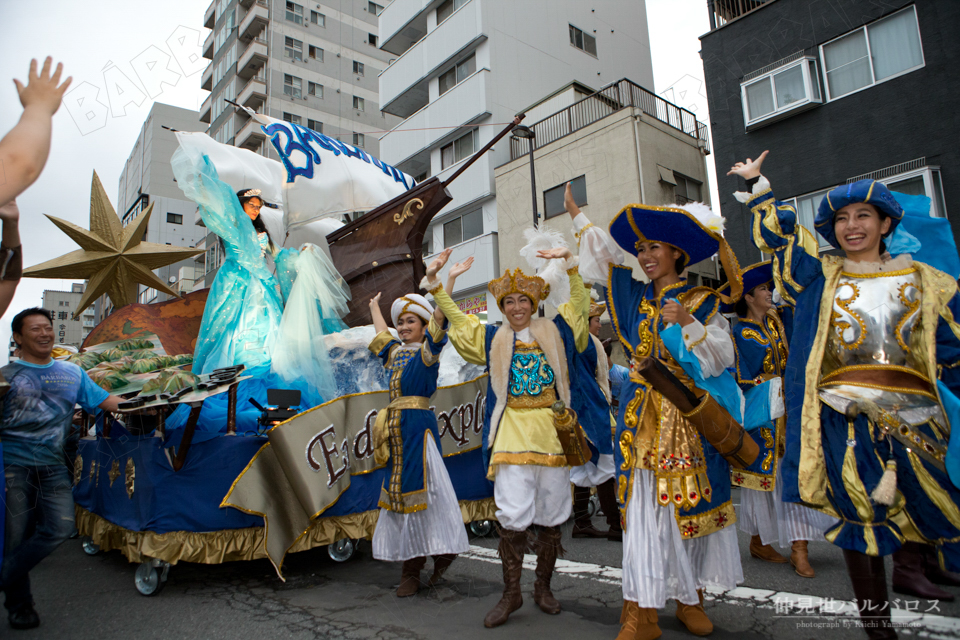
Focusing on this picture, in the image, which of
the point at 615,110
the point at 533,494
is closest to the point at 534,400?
the point at 533,494

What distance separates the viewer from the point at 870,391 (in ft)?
7.52

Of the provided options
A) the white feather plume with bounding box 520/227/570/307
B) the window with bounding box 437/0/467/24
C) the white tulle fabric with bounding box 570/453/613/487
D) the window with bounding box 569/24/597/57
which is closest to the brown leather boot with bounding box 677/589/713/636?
the white feather plume with bounding box 520/227/570/307

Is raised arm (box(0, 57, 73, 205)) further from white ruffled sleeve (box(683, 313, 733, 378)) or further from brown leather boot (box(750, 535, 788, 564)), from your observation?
brown leather boot (box(750, 535, 788, 564))

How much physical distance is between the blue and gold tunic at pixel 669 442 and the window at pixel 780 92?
34.7ft

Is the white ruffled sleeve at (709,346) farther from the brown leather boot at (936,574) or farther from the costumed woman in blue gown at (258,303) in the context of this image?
the costumed woman in blue gown at (258,303)

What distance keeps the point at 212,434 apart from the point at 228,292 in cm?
210

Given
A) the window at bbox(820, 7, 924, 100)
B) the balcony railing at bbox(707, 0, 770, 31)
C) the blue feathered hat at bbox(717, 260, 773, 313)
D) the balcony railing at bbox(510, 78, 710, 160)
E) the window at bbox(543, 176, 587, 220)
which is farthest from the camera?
the balcony railing at bbox(510, 78, 710, 160)

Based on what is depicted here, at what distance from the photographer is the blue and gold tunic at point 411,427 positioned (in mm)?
3514

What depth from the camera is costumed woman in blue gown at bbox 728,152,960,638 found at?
216 centimetres

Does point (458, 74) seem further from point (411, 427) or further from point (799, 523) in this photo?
point (799, 523)

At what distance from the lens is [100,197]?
5613 millimetres

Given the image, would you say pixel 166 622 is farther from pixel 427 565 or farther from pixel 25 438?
pixel 427 565

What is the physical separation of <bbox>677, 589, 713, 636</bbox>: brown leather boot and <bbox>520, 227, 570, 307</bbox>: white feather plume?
1.79 metres

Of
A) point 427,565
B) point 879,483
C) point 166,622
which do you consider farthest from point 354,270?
point 879,483
